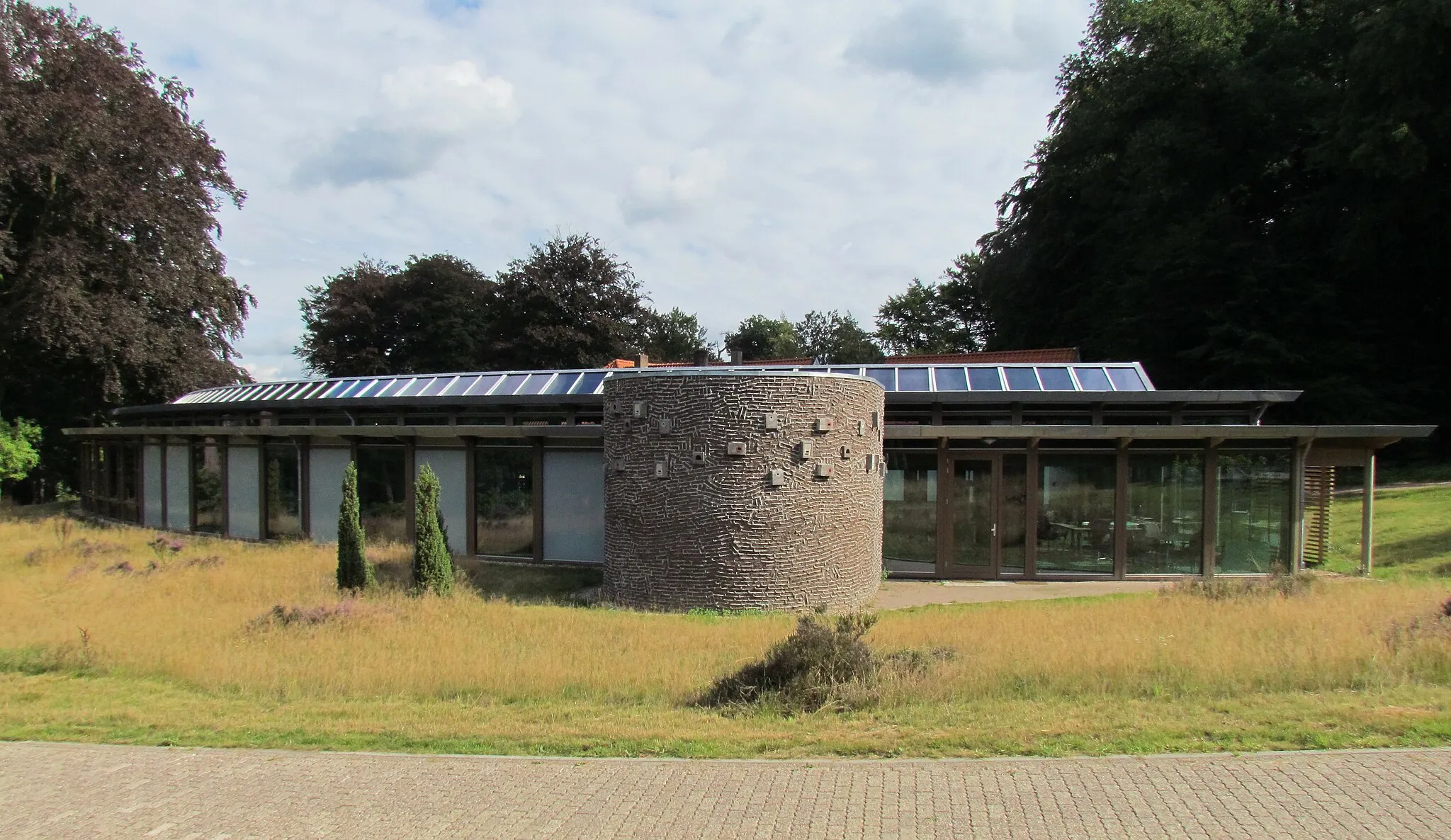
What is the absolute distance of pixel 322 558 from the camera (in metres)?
16.6

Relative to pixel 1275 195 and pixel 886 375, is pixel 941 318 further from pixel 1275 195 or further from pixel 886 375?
pixel 886 375

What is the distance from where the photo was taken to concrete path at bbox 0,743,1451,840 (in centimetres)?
476

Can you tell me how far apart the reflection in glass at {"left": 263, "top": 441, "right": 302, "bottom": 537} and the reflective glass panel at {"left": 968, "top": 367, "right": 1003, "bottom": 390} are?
15565 mm

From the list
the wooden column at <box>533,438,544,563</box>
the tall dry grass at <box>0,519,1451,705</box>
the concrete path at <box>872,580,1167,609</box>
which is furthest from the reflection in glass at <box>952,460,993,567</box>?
the wooden column at <box>533,438,544,563</box>

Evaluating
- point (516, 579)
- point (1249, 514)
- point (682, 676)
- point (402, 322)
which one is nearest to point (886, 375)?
point (1249, 514)

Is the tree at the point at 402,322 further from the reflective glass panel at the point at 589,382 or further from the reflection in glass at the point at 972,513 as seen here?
the reflection in glass at the point at 972,513

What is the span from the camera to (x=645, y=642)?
33.0 feet

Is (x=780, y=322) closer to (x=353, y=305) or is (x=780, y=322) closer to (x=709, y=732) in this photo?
(x=353, y=305)

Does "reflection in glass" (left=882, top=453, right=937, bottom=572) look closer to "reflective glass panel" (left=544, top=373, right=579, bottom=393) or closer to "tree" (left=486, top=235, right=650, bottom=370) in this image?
"reflective glass panel" (left=544, top=373, right=579, bottom=393)

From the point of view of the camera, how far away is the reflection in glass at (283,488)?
20.5 meters

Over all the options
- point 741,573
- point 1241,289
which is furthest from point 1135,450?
point 1241,289

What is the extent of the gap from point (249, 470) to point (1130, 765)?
2167 centimetres

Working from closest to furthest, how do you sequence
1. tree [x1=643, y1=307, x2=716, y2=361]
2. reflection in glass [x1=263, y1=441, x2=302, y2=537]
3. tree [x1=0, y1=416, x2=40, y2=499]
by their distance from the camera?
reflection in glass [x1=263, y1=441, x2=302, y2=537] < tree [x1=0, y1=416, x2=40, y2=499] < tree [x1=643, y1=307, x2=716, y2=361]

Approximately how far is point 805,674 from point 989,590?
871 cm
